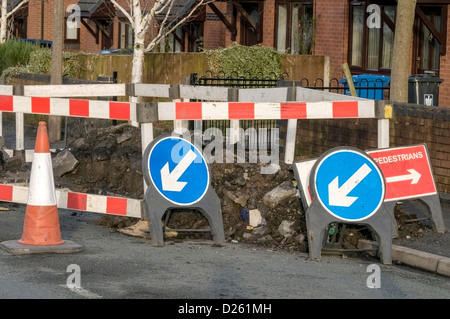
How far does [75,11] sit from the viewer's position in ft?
140

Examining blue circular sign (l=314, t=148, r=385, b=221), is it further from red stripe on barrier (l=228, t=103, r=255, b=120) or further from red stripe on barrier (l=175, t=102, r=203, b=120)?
red stripe on barrier (l=175, t=102, r=203, b=120)

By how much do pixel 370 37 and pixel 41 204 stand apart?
17.6 metres

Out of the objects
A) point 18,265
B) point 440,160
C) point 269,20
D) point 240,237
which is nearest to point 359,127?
point 440,160

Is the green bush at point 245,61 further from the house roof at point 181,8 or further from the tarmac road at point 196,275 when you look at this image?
the tarmac road at point 196,275

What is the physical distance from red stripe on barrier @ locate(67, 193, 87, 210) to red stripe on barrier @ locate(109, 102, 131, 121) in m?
0.85

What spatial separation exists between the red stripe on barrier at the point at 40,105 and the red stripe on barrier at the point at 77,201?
886 mm

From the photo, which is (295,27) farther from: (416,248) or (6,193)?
(416,248)

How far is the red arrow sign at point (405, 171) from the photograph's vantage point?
33.2 feet

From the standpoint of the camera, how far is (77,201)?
1029cm

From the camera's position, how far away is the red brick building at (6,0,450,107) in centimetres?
2314

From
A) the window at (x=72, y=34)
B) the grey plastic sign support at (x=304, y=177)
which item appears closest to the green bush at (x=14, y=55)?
the grey plastic sign support at (x=304, y=177)

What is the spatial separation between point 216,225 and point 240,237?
1.57 ft

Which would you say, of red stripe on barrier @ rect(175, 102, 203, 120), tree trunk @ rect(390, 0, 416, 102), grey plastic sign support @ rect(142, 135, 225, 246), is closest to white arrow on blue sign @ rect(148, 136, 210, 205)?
grey plastic sign support @ rect(142, 135, 225, 246)
